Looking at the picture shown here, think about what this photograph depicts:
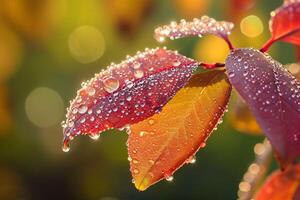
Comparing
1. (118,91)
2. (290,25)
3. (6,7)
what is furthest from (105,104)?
(6,7)

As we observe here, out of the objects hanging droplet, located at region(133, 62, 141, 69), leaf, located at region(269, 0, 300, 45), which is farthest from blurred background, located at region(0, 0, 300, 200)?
hanging droplet, located at region(133, 62, 141, 69)

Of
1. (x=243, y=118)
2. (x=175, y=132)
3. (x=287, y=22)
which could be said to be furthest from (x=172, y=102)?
(x=243, y=118)

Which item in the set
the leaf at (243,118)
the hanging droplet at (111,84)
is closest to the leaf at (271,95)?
the hanging droplet at (111,84)

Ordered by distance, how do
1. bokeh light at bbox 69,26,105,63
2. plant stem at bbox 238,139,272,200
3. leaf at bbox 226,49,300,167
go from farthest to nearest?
1. bokeh light at bbox 69,26,105,63
2. plant stem at bbox 238,139,272,200
3. leaf at bbox 226,49,300,167

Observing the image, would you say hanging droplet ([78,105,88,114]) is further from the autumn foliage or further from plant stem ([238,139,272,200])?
plant stem ([238,139,272,200])

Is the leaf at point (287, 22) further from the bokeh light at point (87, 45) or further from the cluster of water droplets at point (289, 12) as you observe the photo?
the bokeh light at point (87, 45)

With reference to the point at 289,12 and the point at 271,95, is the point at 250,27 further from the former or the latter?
the point at 271,95

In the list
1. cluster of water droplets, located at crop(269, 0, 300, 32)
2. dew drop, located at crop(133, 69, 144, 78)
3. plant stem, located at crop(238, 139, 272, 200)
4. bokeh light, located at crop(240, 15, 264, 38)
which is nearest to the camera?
dew drop, located at crop(133, 69, 144, 78)
